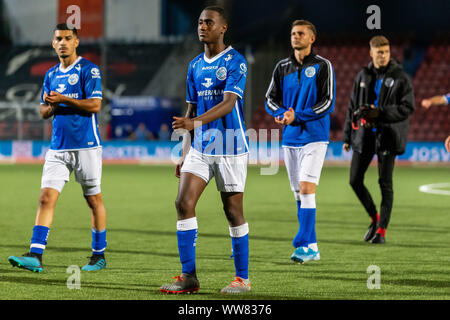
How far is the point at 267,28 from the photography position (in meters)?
30.4

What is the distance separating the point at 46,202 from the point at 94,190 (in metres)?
0.42

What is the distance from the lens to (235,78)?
5.11 meters

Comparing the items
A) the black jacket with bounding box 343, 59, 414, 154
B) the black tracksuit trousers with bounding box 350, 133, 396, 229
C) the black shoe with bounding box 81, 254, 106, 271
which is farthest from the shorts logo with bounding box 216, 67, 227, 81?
the black tracksuit trousers with bounding box 350, 133, 396, 229

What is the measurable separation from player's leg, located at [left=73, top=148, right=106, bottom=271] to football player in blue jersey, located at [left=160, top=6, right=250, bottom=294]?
1313 mm

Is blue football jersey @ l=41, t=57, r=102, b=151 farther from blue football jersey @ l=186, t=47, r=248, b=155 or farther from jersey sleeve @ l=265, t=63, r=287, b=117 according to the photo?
jersey sleeve @ l=265, t=63, r=287, b=117

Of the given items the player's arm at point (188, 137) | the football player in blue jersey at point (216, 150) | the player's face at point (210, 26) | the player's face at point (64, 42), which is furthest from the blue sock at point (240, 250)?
the player's face at point (64, 42)

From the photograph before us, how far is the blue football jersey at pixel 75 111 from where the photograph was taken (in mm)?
6262

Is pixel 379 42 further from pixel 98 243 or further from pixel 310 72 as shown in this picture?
pixel 98 243

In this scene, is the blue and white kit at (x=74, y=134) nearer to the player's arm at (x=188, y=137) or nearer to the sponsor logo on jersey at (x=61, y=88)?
the sponsor logo on jersey at (x=61, y=88)

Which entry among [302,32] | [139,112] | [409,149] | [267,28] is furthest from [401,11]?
[302,32]

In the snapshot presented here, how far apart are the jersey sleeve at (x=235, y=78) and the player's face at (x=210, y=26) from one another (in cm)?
23

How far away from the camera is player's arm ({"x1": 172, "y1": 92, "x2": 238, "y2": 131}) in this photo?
4875 mm

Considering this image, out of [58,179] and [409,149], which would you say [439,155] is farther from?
[58,179]
